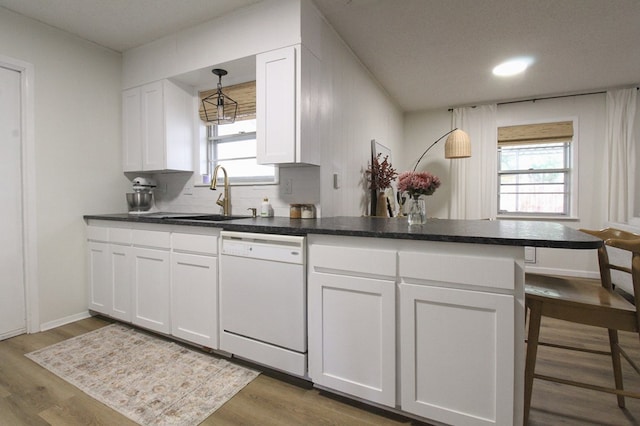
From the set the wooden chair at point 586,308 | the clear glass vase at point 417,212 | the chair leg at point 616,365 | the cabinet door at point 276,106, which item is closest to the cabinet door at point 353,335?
the clear glass vase at point 417,212

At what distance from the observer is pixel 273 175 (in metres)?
2.70

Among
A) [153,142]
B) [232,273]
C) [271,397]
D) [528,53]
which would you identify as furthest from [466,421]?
[528,53]

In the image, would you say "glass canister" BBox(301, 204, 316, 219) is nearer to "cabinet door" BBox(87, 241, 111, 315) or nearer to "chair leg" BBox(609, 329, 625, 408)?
"cabinet door" BBox(87, 241, 111, 315)

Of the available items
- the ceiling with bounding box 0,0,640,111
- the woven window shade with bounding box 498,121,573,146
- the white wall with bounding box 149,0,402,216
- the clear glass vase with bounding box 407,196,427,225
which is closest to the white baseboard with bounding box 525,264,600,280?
the woven window shade with bounding box 498,121,573,146

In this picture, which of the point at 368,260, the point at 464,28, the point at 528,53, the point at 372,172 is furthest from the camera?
the point at 372,172

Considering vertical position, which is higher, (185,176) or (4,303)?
(185,176)

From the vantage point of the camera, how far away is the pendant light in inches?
101

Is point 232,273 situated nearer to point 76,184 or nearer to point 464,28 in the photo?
point 76,184

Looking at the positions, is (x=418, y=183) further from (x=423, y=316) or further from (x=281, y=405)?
(x=281, y=405)

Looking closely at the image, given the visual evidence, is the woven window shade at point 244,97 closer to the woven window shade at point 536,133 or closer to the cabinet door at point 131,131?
the cabinet door at point 131,131

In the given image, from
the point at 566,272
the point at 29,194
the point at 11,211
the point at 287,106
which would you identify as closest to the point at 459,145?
the point at 566,272

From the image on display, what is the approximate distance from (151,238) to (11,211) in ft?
3.94

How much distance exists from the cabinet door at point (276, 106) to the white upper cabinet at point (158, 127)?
3.58 ft

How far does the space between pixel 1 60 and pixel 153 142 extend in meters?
1.13
